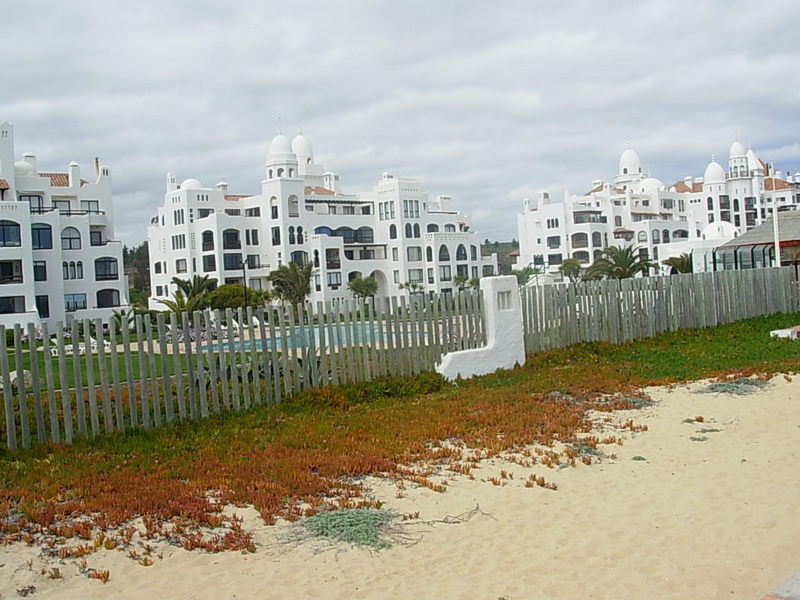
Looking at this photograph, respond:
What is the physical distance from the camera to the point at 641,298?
18.4 meters

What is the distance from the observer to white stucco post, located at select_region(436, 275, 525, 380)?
1401 cm

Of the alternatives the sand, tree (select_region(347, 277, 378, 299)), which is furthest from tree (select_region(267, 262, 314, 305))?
the sand

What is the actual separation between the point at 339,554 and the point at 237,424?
4.78 meters

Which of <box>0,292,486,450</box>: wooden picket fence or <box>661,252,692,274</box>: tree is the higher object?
<box>661,252,692,274</box>: tree

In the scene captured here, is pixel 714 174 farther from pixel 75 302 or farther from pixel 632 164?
pixel 75 302

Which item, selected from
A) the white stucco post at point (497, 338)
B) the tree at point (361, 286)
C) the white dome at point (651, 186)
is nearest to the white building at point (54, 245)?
the tree at point (361, 286)

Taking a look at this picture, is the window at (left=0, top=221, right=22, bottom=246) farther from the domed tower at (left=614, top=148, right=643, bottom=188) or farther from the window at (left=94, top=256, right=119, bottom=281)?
the domed tower at (left=614, top=148, right=643, bottom=188)

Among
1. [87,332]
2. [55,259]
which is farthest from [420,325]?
[55,259]

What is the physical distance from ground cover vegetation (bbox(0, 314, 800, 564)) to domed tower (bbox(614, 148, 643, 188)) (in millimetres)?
93708

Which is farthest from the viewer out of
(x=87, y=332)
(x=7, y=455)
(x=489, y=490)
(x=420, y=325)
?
(x=420, y=325)

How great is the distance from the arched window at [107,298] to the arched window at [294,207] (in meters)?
18.1

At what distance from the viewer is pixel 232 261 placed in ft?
209

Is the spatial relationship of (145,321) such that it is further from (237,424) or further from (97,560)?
(97,560)

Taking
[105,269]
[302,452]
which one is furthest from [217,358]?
[105,269]
